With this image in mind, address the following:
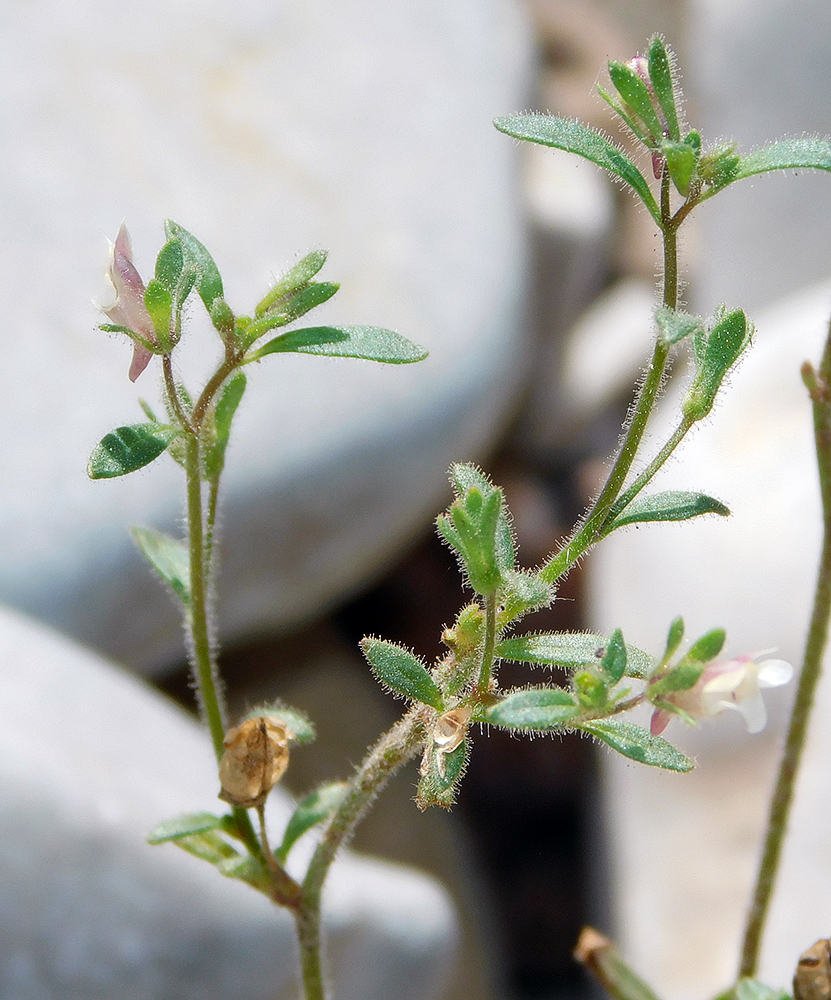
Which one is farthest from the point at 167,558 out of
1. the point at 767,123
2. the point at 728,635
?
the point at 767,123

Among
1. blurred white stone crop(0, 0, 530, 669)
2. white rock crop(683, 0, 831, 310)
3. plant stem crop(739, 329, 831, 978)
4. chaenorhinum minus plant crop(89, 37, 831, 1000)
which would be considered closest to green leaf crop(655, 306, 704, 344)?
chaenorhinum minus plant crop(89, 37, 831, 1000)

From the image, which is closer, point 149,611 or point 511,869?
point 149,611

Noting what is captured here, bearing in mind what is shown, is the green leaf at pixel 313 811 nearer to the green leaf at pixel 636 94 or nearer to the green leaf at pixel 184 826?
the green leaf at pixel 184 826

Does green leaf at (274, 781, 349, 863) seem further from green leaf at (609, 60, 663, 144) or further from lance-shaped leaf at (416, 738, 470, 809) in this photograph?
green leaf at (609, 60, 663, 144)

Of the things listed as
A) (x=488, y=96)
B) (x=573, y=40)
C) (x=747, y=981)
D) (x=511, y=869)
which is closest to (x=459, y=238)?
(x=488, y=96)

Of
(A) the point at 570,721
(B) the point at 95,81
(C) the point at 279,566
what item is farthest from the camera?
(B) the point at 95,81

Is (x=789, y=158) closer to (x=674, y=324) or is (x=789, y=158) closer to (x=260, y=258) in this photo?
(x=674, y=324)

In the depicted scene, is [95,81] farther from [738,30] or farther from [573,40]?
[573,40]
